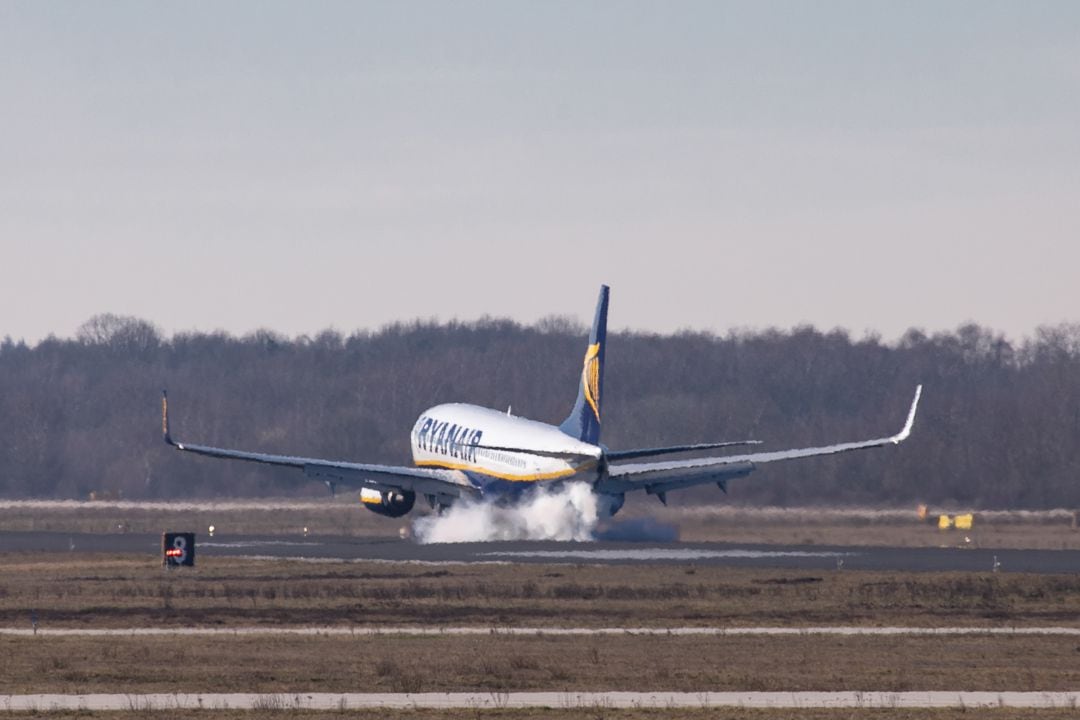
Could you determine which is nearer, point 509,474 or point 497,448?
point 497,448

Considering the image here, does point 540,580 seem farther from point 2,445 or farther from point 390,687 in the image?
point 2,445

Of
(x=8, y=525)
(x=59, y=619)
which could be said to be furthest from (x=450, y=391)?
(x=59, y=619)

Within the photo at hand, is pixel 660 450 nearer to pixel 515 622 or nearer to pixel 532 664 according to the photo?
pixel 515 622

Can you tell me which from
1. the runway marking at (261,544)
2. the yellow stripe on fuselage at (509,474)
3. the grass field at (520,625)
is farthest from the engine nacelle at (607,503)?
the grass field at (520,625)

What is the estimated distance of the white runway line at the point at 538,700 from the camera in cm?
3359

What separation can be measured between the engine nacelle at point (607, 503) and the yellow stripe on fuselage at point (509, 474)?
2260 mm

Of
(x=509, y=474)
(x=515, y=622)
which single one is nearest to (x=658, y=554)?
(x=509, y=474)

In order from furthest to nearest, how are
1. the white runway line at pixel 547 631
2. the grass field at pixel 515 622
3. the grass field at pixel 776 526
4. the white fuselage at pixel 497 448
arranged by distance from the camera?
1. the grass field at pixel 776 526
2. the white fuselage at pixel 497 448
3. the white runway line at pixel 547 631
4. the grass field at pixel 515 622

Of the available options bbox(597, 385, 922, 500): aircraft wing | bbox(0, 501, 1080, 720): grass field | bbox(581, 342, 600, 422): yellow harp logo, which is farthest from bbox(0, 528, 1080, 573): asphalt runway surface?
bbox(581, 342, 600, 422): yellow harp logo

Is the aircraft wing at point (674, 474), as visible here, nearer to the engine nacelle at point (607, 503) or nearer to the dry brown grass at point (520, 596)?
the engine nacelle at point (607, 503)

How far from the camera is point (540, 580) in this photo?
6406 centimetres

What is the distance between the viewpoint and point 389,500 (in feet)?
310

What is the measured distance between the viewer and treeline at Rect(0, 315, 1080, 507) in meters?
101

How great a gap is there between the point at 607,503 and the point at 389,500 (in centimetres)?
1285
